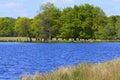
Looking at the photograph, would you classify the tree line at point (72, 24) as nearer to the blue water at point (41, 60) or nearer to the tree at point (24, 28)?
the tree at point (24, 28)

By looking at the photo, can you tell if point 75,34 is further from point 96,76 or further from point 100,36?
point 96,76

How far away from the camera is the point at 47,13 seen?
160m

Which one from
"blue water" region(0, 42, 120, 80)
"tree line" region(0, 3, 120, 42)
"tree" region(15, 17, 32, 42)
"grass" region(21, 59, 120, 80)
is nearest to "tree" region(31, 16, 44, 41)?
"tree line" region(0, 3, 120, 42)

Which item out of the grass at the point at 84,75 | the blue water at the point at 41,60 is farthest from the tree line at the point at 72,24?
the grass at the point at 84,75

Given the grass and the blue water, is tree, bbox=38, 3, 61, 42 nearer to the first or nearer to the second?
the blue water

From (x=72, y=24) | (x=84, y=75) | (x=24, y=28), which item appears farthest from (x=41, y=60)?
(x=24, y=28)

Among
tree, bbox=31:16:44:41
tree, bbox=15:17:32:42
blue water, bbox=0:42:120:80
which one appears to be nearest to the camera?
blue water, bbox=0:42:120:80

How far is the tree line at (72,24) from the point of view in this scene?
158 metres

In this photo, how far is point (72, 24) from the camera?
163m

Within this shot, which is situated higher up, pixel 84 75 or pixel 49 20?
pixel 49 20

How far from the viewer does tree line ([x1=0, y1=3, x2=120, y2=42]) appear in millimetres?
158500

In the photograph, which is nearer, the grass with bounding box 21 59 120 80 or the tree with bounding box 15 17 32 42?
the grass with bounding box 21 59 120 80

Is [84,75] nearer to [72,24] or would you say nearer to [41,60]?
[41,60]

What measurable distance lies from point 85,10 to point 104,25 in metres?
10.0
